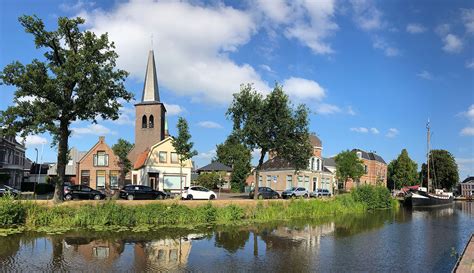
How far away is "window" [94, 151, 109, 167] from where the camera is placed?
176ft

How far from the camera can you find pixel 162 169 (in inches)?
2013

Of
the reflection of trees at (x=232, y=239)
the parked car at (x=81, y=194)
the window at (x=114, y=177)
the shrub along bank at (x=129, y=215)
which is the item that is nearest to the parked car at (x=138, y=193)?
the parked car at (x=81, y=194)

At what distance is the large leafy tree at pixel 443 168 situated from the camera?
322ft

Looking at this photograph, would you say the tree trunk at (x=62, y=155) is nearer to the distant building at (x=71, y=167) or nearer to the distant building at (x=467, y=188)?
the distant building at (x=71, y=167)

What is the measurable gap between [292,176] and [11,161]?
43325 millimetres

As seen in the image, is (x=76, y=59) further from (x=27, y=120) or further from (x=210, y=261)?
(x=210, y=261)

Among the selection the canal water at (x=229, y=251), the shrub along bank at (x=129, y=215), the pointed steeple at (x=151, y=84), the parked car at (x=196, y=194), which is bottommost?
the canal water at (x=229, y=251)

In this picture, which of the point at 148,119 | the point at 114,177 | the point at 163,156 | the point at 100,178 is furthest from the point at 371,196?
the point at 100,178

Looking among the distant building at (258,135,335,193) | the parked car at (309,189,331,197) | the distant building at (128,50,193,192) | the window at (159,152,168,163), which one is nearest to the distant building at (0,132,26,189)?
the distant building at (128,50,193,192)

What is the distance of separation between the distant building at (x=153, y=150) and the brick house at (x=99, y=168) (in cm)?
261

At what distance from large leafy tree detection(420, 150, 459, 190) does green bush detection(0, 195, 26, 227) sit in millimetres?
95035

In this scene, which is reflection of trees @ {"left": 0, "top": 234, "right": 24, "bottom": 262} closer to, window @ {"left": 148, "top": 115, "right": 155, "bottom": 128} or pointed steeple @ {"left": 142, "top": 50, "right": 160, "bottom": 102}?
window @ {"left": 148, "top": 115, "right": 155, "bottom": 128}

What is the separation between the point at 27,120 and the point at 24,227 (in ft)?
26.3

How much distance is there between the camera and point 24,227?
898 inches
